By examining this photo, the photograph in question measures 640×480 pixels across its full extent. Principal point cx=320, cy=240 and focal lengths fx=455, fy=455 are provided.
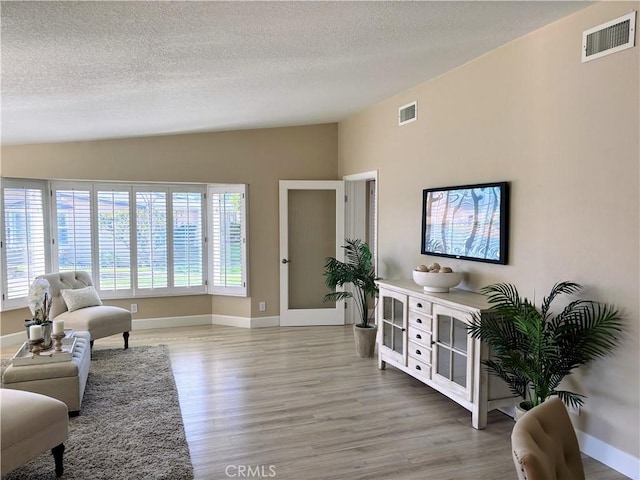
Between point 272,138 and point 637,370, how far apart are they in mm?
4970

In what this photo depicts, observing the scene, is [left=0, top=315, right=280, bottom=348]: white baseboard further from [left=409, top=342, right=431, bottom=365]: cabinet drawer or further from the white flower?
[left=409, top=342, right=431, bottom=365]: cabinet drawer

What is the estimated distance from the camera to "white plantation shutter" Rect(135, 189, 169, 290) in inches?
237

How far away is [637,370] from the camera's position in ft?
8.56

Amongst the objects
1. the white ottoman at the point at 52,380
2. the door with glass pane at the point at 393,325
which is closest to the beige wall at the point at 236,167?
the door with glass pane at the point at 393,325

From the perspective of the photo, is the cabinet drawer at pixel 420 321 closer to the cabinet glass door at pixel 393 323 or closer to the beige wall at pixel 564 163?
the cabinet glass door at pixel 393 323

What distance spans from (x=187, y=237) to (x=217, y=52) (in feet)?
12.2

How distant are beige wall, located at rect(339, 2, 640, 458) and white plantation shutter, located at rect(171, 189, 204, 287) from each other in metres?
3.40

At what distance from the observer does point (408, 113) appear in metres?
4.84

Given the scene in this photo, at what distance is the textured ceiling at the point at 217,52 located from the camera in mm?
2328

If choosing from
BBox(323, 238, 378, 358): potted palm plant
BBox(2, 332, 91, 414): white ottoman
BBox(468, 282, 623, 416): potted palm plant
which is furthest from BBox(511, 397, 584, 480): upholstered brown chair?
BBox(323, 238, 378, 358): potted palm plant

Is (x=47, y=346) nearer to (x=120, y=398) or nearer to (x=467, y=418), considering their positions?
(x=120, y=398)

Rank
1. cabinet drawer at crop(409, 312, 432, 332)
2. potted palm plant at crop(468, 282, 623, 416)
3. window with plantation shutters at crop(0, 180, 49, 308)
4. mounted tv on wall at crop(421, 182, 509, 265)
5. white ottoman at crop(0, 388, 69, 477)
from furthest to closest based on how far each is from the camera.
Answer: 1. window with plantation shutters at crop(0, 180, 49, 308)
2. cabinet drawer at crop(409, 312, 432, 332)
3. mounted tv on wall at crop(421, 182, 509, 265)
4. potted palm plant at crop(468, 282, 623, 416)
5. white ottoman at crop(0, 388, 69, 477)

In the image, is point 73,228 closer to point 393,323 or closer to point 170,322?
point 170,322

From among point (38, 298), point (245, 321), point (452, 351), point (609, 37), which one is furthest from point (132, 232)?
point (609, 37)
